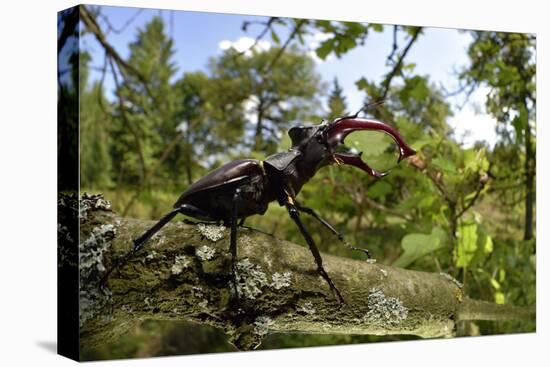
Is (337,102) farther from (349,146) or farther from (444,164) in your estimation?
(444,164)

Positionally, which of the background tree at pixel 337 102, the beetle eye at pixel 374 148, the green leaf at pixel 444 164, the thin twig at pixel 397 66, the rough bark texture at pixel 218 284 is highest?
the thin twig at pixel 397 66

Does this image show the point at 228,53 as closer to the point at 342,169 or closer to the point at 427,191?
the point at 342,169

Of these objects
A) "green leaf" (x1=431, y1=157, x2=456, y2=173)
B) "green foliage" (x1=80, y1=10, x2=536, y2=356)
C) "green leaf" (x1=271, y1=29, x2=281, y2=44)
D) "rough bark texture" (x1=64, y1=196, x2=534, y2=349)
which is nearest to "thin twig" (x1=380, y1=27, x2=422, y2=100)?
"green foliage" (x1=80, y1=10, x2=536, y2=356)

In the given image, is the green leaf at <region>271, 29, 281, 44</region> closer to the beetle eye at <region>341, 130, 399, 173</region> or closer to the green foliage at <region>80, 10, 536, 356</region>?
the green foliage at <region>80, 10, 536, 356</region>

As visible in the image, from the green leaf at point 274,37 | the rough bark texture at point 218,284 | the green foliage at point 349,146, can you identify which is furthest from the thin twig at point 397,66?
the rough bark texture at point 218,284

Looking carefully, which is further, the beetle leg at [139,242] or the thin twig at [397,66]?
the thin twig at [397,66]

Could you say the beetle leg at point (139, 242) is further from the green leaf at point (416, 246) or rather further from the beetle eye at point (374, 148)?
the green leaf at point (416, 246)

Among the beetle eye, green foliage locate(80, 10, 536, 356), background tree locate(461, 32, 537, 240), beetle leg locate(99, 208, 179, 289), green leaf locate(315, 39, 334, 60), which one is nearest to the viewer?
beetle leg locate(99, 208, 179, 289)
